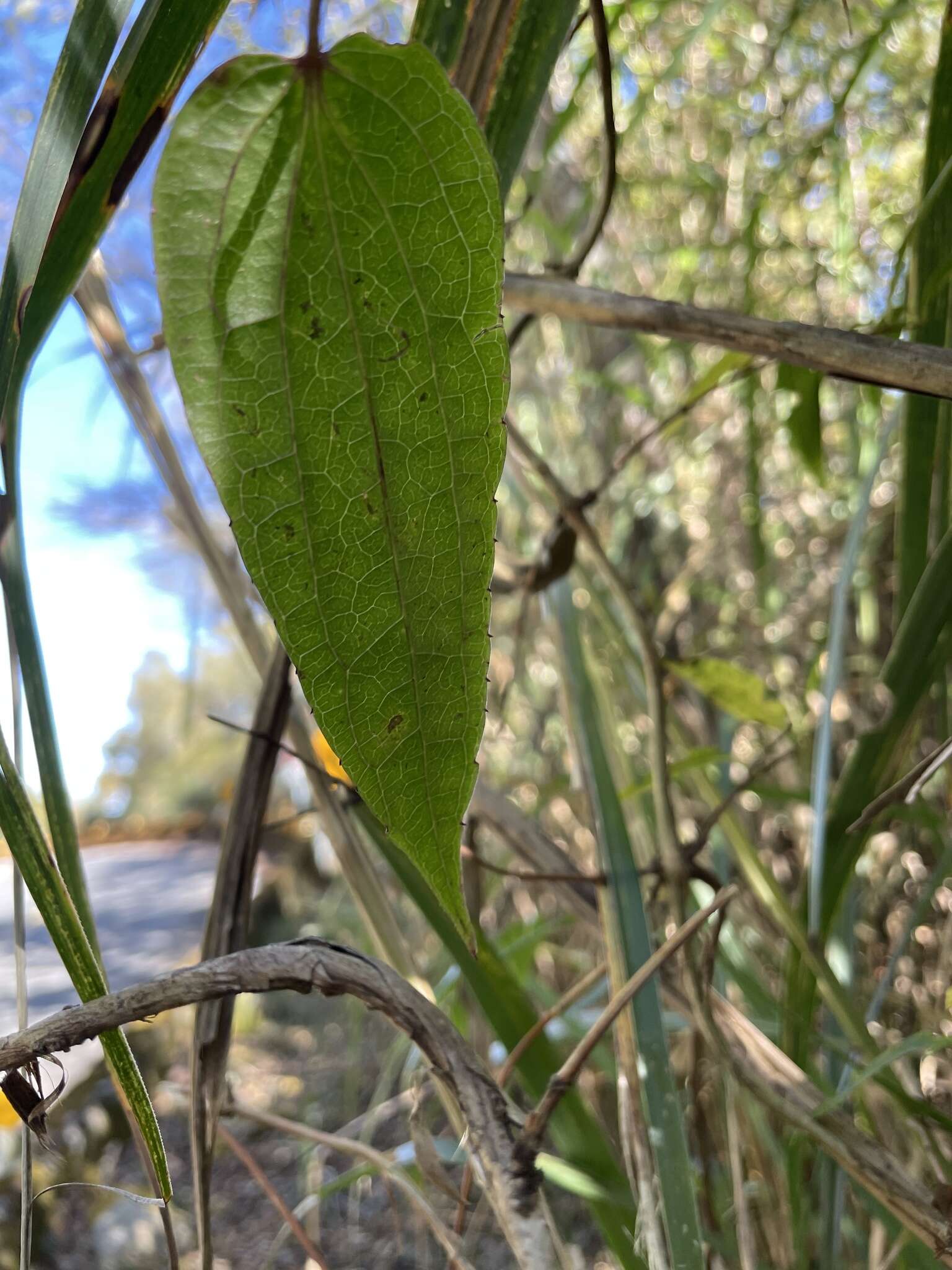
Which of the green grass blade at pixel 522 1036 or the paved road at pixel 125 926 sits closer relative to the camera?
the green grass blade at pixel 522 1036

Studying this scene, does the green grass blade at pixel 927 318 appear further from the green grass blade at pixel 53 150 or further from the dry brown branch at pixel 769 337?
the green grass blade at pixel 53 150

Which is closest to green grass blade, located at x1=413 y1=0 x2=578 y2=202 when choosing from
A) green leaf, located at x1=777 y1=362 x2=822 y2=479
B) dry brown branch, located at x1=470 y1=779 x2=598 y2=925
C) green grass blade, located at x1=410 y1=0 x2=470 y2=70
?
green grass blade, located at x1=410 y1=0 x2=470 y2=70

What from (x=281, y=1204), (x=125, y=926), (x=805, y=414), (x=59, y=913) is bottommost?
(x=125, y=926)

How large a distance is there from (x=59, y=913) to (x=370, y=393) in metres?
0.11

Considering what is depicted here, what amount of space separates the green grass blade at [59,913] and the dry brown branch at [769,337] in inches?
6.1

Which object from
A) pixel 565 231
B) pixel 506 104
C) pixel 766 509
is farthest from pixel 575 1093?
pixel 766 509

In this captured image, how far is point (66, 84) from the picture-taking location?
0.50 ft

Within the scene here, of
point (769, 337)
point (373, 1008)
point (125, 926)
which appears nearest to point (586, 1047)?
point (373, 1008)

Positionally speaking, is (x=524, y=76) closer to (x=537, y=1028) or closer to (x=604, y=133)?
(x=604, y=133)

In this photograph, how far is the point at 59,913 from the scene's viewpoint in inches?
6.7

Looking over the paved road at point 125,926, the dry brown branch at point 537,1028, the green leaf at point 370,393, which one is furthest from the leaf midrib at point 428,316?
the paved road at point 125,926

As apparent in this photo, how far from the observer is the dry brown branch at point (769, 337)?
0.17 meters

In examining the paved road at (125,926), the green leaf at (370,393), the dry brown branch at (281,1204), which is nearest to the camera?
the green leaf at (370,393)

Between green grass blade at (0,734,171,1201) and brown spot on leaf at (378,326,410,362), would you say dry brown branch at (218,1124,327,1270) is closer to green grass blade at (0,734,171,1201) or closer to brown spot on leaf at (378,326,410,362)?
green grass blade at (0,734,171,1201)
